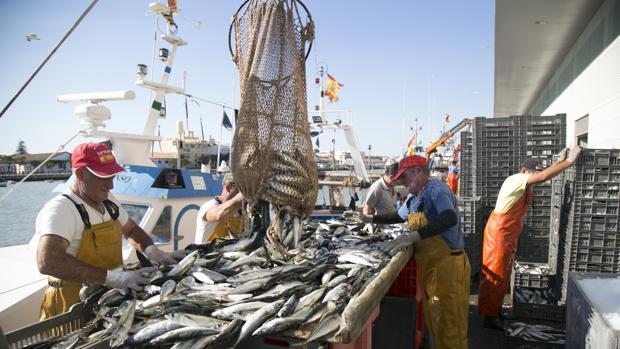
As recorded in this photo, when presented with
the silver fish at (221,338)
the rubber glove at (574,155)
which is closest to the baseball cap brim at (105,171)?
the silver fish at (221,338)

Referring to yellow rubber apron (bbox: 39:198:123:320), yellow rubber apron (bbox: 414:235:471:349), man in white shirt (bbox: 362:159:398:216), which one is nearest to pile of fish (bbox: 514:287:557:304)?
yellow rubber apron (bbox: 414:235:471:349)

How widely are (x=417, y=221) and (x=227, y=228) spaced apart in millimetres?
2448

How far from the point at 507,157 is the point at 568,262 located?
2726 millimetres

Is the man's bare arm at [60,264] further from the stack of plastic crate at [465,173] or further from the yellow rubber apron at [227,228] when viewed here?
the stack of plastic crate at [465,173]

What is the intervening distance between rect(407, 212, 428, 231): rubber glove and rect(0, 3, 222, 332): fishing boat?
3567mm

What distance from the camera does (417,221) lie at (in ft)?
14.6

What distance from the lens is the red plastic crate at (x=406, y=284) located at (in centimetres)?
457

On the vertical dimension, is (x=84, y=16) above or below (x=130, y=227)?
above

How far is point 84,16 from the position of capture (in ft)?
6.32

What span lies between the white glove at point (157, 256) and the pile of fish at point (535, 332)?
3658 millimetres

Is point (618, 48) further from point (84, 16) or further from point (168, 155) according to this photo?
point (168, 155)

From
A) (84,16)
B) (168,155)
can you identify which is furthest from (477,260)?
(168,155)

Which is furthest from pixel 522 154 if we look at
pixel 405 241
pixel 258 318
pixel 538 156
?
pixel 258 318

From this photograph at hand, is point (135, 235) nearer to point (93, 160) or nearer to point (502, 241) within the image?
point (93, 160)
